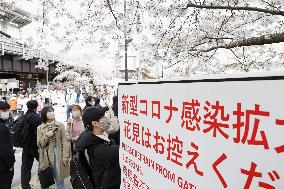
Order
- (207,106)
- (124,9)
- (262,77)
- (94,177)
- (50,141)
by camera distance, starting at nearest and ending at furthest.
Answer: (262,77), (207,106), (94,177), (50,141), (124,9)

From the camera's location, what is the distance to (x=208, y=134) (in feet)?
4.92

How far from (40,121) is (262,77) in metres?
5.60

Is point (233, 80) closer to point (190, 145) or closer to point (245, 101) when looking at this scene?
point (245, 101)

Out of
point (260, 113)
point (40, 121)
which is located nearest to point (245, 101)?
point (260, 113)

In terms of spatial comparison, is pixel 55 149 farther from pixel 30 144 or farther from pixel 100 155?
pixel 100 155

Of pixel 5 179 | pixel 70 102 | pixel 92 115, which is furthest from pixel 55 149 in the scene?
pixel 70 102

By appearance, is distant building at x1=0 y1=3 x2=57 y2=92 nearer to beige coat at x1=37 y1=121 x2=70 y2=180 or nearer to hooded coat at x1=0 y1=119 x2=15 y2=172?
beige coat at x1=37 y1=121 x2=70 y2=180

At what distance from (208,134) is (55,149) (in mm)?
4482

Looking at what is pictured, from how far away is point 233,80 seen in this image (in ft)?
4.33

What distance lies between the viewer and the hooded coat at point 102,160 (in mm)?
3111

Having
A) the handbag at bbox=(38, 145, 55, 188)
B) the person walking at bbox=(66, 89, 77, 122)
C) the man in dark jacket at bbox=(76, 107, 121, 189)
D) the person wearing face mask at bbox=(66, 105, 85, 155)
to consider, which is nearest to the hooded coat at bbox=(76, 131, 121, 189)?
the man in dark jacket at bbox=(76, 107, 121, 189)

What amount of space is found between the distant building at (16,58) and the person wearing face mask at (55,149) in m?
25.4

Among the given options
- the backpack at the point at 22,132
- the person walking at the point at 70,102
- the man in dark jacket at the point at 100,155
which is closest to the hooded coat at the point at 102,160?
the man in dark jacket at the point at 100,155

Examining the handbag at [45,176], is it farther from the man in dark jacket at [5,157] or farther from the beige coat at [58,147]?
the man in dark jacket at [5,157]
